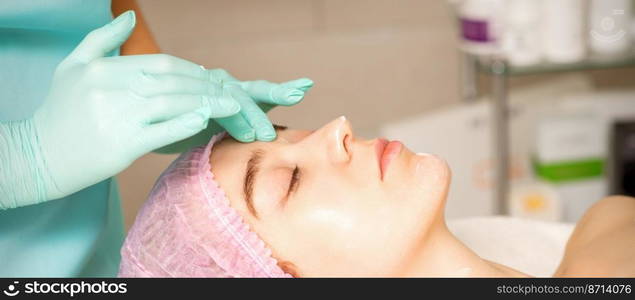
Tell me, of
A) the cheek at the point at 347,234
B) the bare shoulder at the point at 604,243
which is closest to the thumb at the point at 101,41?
the cheek at the point at 347,234

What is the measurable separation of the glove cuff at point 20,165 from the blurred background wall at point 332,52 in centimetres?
130

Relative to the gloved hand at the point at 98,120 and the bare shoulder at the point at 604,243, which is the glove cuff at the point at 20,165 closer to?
the gloved hand at the point at 98,120

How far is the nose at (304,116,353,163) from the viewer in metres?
1.23

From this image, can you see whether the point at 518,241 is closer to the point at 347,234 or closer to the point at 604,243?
the point at 604,243

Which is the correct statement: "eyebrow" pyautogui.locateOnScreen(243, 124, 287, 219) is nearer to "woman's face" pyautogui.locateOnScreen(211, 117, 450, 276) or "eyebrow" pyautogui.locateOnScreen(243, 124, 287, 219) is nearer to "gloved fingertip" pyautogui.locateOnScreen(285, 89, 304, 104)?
"woman's face" pyautogui.locateOnScreen(211, 117, 450, 276)

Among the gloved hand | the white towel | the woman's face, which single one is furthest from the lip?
the white towel

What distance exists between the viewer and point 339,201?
3.97 ft

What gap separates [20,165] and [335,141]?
458mm

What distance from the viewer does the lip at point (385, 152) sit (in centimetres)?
123

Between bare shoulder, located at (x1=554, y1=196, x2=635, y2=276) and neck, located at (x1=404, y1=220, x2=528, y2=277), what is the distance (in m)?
0.15

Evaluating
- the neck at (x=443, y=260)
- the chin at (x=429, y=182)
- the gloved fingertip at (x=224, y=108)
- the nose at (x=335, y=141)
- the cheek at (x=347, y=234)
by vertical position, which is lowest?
the neck at (x=443, y=260)

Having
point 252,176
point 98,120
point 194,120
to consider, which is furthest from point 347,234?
point 98,120

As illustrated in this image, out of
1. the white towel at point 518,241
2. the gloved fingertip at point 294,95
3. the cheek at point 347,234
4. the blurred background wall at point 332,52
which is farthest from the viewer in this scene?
the blurred background wall at point 332,52

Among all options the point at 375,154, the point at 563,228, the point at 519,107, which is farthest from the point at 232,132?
the point at 519,107
